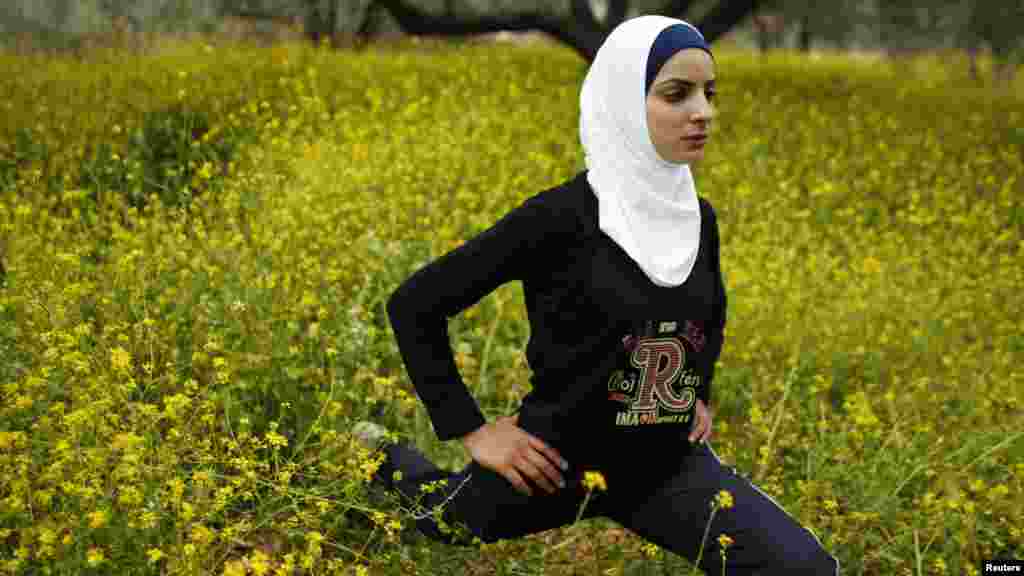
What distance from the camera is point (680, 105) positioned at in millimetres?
2496

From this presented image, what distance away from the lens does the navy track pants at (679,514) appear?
2572mm

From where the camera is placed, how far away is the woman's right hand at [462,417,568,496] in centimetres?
258

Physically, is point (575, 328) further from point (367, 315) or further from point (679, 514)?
point (367, 315)

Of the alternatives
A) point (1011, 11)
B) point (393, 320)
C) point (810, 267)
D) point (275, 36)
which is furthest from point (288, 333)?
point (1011, 11)

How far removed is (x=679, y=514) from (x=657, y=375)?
387 mm

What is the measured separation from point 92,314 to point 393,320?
1.89 metres

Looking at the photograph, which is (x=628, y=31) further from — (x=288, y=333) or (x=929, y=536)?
(x=929, y=536)

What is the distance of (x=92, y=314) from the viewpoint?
3.97m

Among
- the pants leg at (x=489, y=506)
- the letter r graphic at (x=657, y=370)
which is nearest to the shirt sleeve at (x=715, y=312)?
the letter r graphic at (x=657, y=370)

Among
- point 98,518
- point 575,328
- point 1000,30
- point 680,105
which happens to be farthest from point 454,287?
point 1000,30

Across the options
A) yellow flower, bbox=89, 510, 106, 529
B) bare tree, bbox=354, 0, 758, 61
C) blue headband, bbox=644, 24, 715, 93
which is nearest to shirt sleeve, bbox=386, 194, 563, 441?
blue headband, bbox=644, 24, 715, 93

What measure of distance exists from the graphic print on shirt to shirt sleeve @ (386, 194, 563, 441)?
0.34m

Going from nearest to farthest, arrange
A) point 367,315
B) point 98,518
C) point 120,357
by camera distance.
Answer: point 98,518 → point 120,357 → point 367,315

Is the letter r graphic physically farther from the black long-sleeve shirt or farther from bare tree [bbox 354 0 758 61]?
bare tree [bbox 354 0 758 61]
